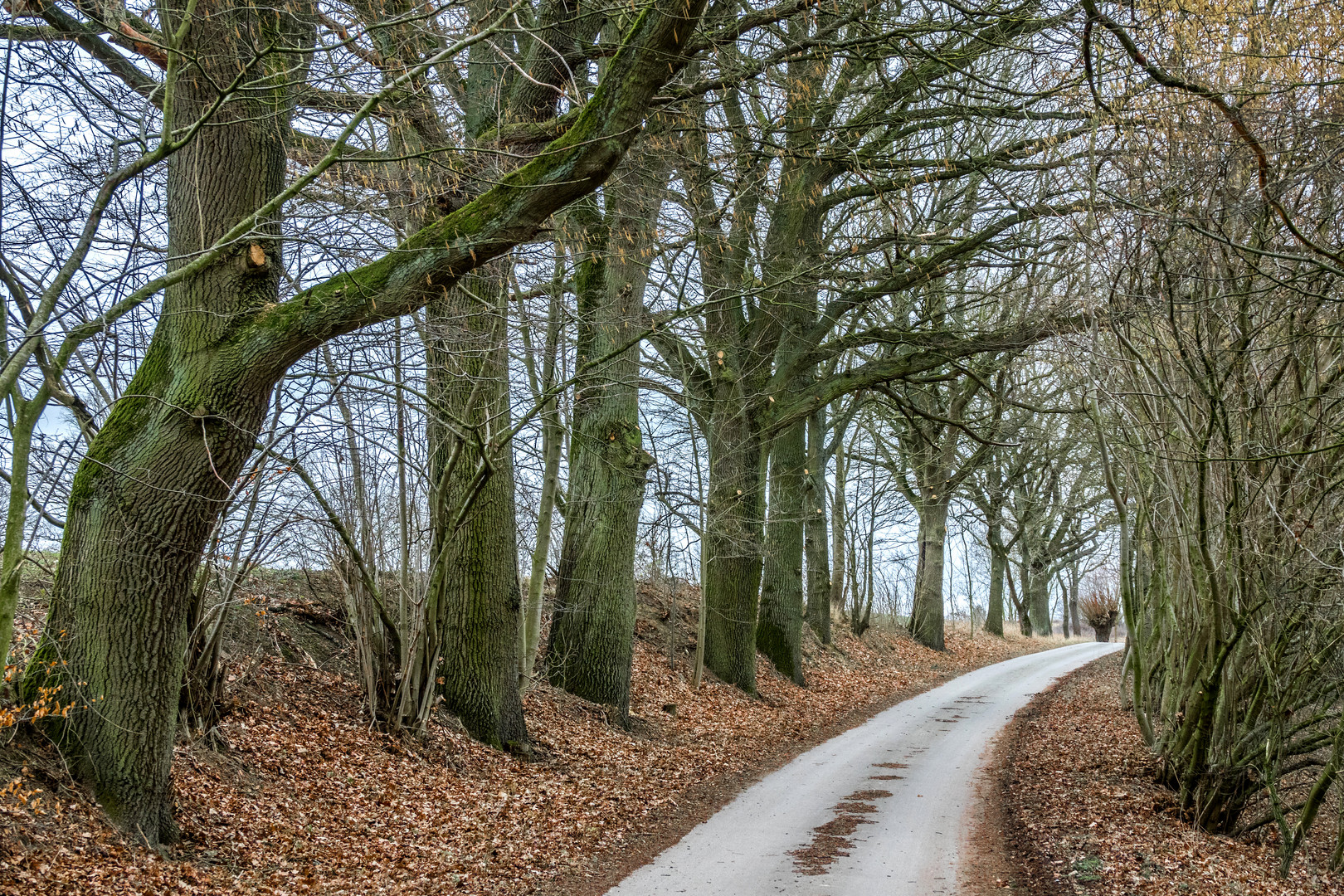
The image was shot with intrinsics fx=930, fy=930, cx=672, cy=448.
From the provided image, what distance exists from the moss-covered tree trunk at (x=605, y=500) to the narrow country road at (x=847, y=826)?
2849mm

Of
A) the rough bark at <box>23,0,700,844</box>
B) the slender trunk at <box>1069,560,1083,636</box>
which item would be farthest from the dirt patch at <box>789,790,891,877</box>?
the slender trunk at <box>1069,560,1083,636</box>

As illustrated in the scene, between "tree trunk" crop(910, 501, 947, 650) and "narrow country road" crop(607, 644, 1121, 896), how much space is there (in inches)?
511

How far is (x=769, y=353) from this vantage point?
16219 mm

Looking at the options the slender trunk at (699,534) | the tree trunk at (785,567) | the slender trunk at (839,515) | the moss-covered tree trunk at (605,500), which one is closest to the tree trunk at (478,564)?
the moss-covered tree trunk at (605,500)

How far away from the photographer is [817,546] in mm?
21797

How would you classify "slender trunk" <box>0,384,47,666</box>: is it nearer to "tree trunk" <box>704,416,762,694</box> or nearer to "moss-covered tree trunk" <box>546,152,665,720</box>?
"moss-covered tree trunk" <box>546,152,665,720</box>

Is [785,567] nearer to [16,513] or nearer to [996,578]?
[16,513]

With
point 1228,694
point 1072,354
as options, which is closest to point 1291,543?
point 1228,694

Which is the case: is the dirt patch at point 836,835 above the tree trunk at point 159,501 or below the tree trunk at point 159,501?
below

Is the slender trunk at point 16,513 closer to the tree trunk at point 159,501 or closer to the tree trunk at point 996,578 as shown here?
the tree trunk at point 159,501

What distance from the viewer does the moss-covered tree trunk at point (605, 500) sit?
12.2 m

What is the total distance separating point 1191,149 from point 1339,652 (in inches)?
193

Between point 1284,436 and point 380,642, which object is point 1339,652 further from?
point 380,642

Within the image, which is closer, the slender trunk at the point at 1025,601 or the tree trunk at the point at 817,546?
the tree trunk at the point at 817,546
